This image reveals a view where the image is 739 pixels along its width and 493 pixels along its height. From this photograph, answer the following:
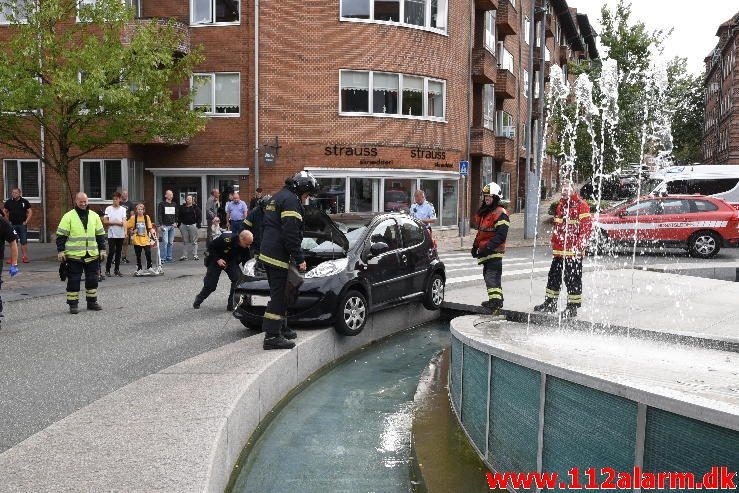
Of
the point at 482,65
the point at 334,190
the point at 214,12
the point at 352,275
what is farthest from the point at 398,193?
the point at 352,275

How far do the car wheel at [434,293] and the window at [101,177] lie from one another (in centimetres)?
1779

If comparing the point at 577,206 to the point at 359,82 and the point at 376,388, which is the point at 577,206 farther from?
the point at 359,82

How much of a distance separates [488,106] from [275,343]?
92.5ft

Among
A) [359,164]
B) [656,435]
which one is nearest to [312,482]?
[656,435]

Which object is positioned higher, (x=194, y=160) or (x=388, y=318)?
(x=194, y=160)

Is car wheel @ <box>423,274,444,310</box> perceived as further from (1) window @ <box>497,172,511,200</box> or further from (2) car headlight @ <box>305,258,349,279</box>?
(1) window @ <box>497,172,511,200</box>

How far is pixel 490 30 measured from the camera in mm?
34312

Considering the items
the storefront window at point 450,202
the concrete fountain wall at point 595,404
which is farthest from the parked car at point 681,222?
the concrete fountain wall at point 595,404

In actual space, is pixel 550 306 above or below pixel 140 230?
below

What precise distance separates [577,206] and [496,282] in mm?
1504

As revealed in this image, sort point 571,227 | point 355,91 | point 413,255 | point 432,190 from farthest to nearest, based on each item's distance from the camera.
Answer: point 432,190 < point 355,91 < point 413,255 < point 571,227

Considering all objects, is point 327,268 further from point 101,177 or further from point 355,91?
point 101,177

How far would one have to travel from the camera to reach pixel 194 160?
2652 cm

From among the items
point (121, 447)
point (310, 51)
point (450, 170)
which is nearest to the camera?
point (121, 447)
